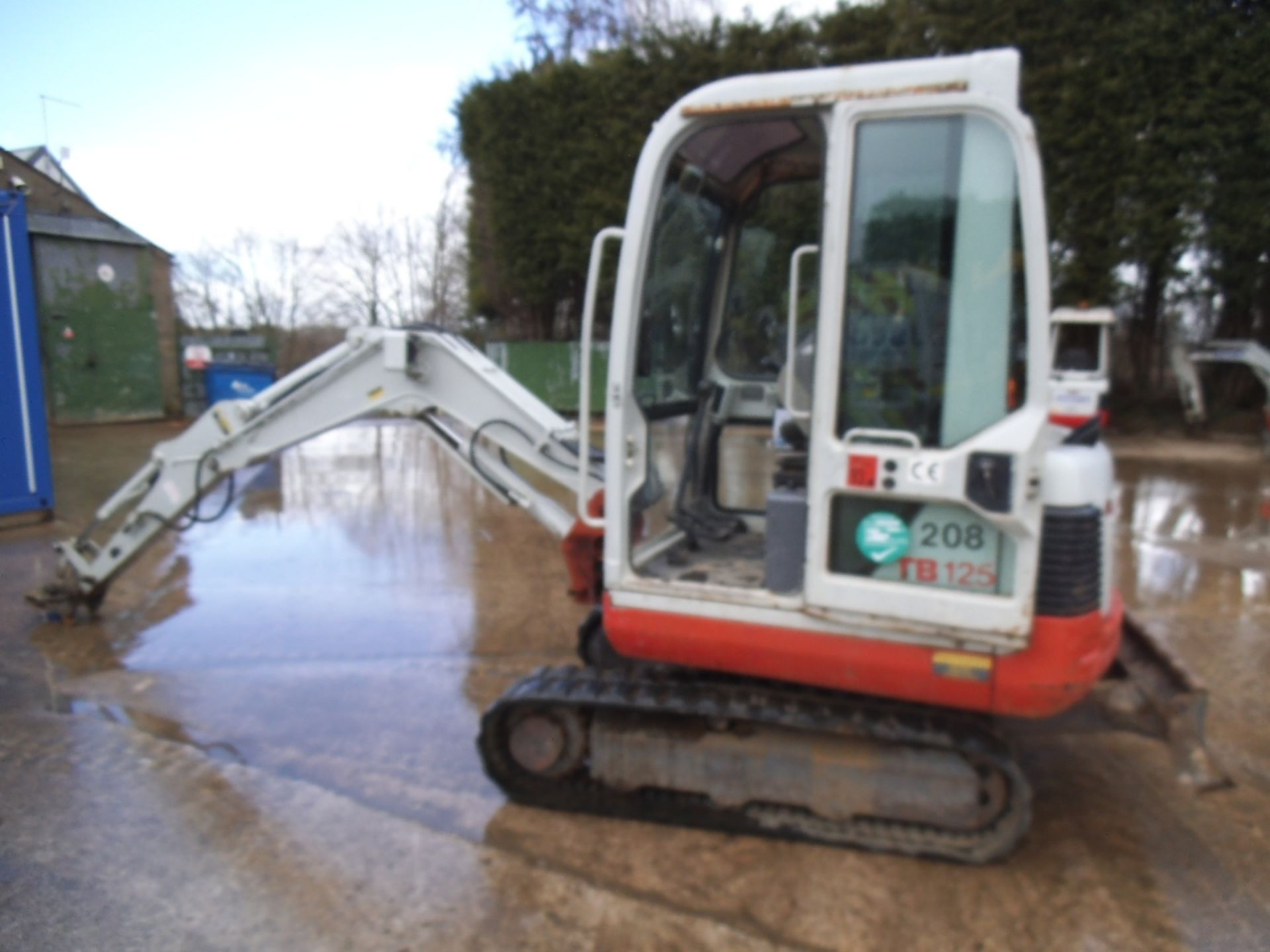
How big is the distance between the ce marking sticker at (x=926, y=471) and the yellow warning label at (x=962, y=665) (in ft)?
1.77

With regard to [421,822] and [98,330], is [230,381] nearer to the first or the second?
[98,330]

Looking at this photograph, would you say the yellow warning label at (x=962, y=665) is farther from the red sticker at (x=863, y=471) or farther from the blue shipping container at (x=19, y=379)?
the blue shipping container at (x=19, y=379)

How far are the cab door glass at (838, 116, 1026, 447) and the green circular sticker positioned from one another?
26cm

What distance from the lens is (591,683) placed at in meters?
3.26

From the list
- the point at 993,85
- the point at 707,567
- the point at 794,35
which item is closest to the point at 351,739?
the point at 707,567

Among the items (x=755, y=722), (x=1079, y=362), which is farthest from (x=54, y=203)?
(x=1079, y=362)

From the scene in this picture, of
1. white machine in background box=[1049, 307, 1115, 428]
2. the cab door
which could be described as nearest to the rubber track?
the cab door

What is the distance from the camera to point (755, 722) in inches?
122

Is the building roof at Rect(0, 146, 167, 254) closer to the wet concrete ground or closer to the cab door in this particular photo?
the wet concrete ground

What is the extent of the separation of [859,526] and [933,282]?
75 cm

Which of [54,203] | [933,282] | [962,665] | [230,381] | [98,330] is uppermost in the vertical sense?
[54,203]

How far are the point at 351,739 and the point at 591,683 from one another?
134 centimetres

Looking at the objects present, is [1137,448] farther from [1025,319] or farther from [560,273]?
[1025,319]

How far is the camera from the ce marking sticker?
8.52 ft
